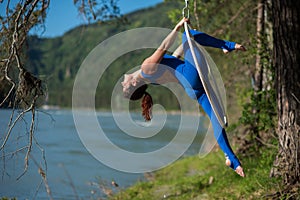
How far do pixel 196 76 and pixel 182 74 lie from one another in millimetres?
161

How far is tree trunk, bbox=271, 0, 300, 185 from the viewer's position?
232 inches

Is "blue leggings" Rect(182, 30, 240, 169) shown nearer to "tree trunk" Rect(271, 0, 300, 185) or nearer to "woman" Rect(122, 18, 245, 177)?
"woman" Rect(122, 18, 245, 177)

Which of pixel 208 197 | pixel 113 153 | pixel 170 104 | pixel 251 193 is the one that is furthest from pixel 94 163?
pixel 170 104

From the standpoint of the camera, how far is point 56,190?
10242 mm

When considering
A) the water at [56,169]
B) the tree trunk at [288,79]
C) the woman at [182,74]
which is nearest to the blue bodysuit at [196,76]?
the woman at [182,74]

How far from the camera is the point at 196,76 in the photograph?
4.60 metres

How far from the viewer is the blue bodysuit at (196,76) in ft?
14.8

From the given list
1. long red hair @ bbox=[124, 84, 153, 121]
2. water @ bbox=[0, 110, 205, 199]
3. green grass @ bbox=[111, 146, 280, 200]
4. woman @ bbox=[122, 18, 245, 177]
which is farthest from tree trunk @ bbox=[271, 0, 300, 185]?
water @ bbox=[0, 110, 205, 199]

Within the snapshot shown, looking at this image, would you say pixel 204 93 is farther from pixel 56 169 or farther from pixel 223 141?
pixel 56 169

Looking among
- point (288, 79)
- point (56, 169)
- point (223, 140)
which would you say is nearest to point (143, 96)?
point (223, 140)

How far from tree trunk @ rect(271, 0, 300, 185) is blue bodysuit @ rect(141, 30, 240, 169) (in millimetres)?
1523

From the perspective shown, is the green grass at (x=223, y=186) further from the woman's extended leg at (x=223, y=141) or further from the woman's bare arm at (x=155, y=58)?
the woman's bare arm at (x=155, y=58)

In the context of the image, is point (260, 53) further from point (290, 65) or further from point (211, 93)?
point (211, 93)

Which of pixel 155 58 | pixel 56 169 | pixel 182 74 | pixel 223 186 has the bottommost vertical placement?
pixel 56 169
